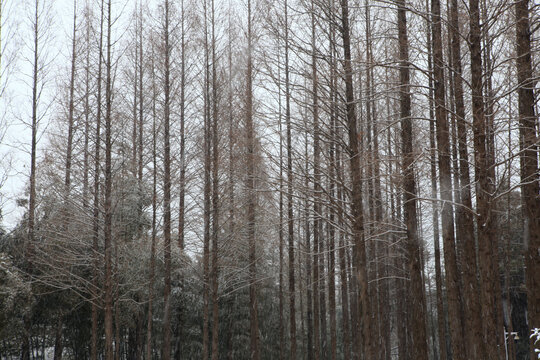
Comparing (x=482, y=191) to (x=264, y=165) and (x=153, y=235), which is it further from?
(x=153, y=235)

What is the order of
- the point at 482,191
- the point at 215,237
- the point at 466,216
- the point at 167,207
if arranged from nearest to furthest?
the point at 482,191, the point at 466,216, the point at 215,237, the point at 167,207

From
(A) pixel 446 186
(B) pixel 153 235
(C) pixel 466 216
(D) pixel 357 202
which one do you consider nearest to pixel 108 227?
(B) pixel 153 235

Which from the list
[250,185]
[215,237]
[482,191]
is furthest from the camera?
[215,237]

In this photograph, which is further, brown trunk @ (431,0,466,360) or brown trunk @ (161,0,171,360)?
brown trunk @ (161,0,171,360)

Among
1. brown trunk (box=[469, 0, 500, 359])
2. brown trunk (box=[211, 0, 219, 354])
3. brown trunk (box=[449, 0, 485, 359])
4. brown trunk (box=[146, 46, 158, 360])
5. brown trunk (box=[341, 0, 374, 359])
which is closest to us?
brown trunk (box=[469, 0, 500, 359])

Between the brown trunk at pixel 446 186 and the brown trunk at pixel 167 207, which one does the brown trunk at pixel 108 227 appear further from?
the brown trunk at pixel 446 186

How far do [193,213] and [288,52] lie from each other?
5.88 metres

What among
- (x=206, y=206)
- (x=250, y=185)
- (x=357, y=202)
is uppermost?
(x=250, y=185)

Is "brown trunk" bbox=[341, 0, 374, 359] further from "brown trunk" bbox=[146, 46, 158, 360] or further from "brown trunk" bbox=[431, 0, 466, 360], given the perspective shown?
"brown trunk" bbox=[146, 46, 158, 360]

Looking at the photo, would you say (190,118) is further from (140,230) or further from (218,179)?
(140,230)

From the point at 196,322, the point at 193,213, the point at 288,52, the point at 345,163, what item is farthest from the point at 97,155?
the point at 196,322

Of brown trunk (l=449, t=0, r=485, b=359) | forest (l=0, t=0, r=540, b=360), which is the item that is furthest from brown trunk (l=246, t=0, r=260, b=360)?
brown trunk (l=449, t=0, r=485, b=359)

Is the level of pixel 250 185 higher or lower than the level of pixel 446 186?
higher

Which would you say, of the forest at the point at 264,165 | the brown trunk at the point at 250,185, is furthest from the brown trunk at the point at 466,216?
the brown trunk at the point at 250,185
